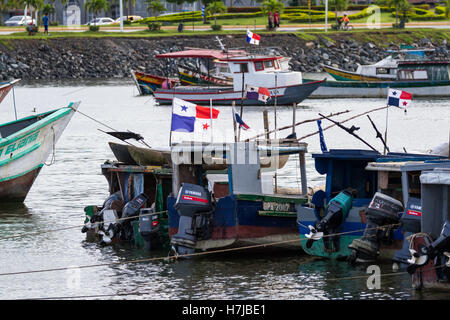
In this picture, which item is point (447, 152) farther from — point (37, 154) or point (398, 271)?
point (37, 154)

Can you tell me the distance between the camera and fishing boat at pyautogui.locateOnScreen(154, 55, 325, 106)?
158 feet

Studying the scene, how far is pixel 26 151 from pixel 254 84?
25467 millimetres

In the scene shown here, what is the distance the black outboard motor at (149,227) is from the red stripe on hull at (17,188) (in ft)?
21.2

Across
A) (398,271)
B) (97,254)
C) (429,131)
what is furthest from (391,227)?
(429,131)

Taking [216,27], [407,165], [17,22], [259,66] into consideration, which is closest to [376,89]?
[259,66]

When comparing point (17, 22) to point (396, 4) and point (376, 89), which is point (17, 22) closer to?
point (396, 4)

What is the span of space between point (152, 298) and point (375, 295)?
361 centimetres

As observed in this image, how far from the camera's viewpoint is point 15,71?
75.2m

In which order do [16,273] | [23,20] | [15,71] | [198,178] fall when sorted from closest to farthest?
1. [16,273]
2. [198,178]
3. [15,71]
4. [23,20]

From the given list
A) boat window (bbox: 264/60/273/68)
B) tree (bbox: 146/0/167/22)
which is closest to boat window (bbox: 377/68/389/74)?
boat window (bbox: 264/60/273/68)

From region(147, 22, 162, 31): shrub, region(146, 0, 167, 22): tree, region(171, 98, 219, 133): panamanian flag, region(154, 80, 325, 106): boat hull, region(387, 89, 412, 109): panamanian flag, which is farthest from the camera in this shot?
region(146, 0, 167, 22): tree

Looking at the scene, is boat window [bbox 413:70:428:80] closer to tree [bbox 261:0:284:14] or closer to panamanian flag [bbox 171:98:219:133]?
tree [bbox 261:0:284:14]

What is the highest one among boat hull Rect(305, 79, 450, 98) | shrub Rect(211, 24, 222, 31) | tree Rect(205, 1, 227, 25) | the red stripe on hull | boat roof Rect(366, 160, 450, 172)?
tree Rect(205, 1, 227, 25)

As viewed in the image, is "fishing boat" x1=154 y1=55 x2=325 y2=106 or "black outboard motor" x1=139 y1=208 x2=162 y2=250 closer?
"black outboard motor" x1=139 y1=208 x2=162 y2=250
